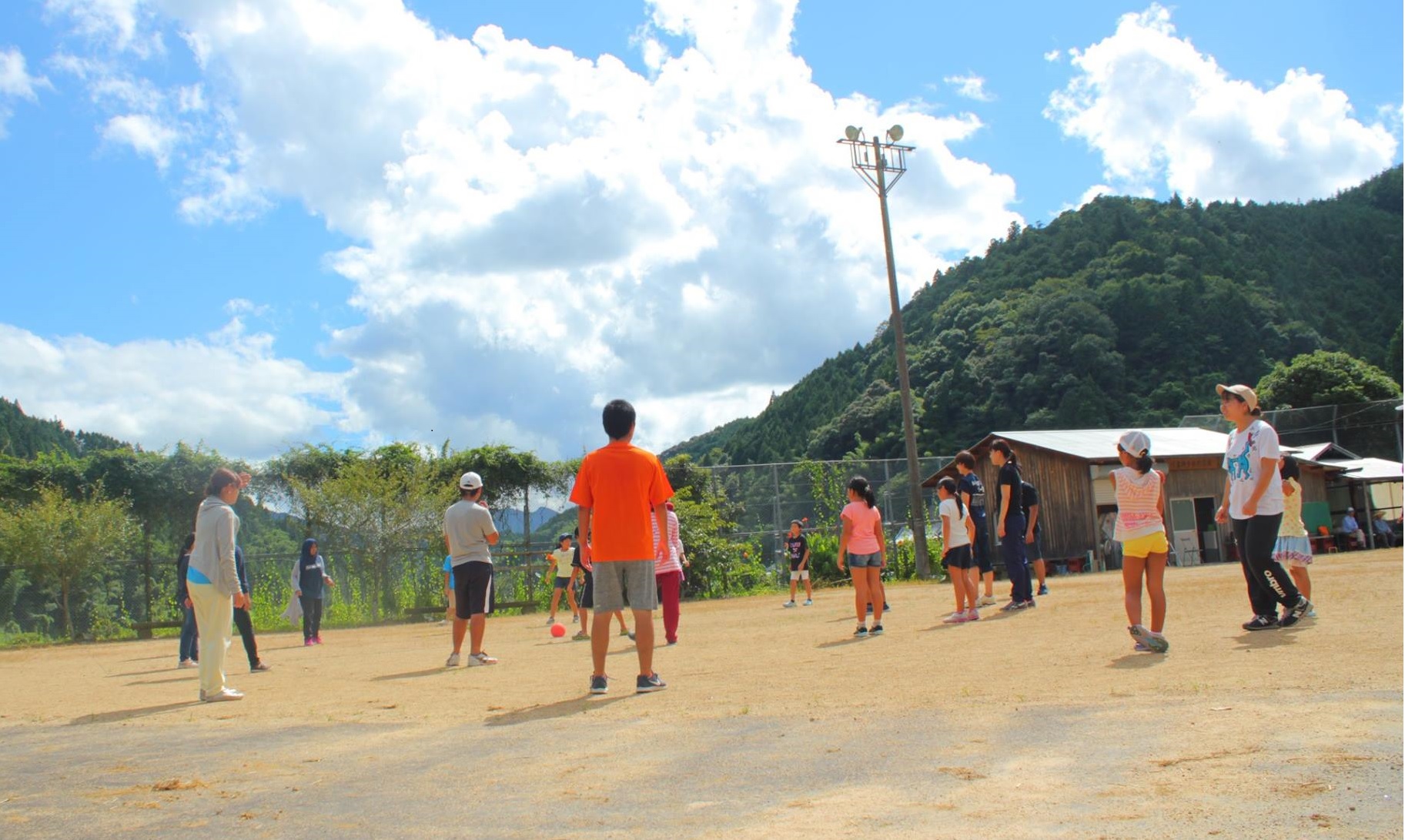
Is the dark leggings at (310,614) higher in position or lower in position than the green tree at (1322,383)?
lower

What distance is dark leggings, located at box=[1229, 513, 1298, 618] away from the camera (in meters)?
8.02

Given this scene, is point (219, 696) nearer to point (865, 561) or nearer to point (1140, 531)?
point (865, 561)

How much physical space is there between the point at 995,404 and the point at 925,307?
21824 mm

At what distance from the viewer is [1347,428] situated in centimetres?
3878

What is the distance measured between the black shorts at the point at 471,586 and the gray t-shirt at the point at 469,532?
0.17 ft

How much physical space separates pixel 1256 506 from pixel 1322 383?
53221 mm

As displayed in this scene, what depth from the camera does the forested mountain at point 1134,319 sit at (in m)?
55.0

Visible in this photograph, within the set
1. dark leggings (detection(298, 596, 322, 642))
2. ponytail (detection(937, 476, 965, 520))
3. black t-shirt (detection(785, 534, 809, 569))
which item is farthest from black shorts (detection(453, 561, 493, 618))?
black t-shirt (detection(785, 534, 809, 569))

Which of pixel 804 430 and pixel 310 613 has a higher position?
pixel 804 430

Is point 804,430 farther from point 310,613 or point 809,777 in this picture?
point 809,777

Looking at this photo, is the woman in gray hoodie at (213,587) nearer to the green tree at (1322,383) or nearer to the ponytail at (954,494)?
the ponytail at (954,494)

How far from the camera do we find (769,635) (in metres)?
12.5

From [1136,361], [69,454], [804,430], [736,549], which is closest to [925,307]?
[804,430]

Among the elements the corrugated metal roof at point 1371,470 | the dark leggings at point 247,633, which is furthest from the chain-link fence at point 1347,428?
the dark leggings at point 247,633
